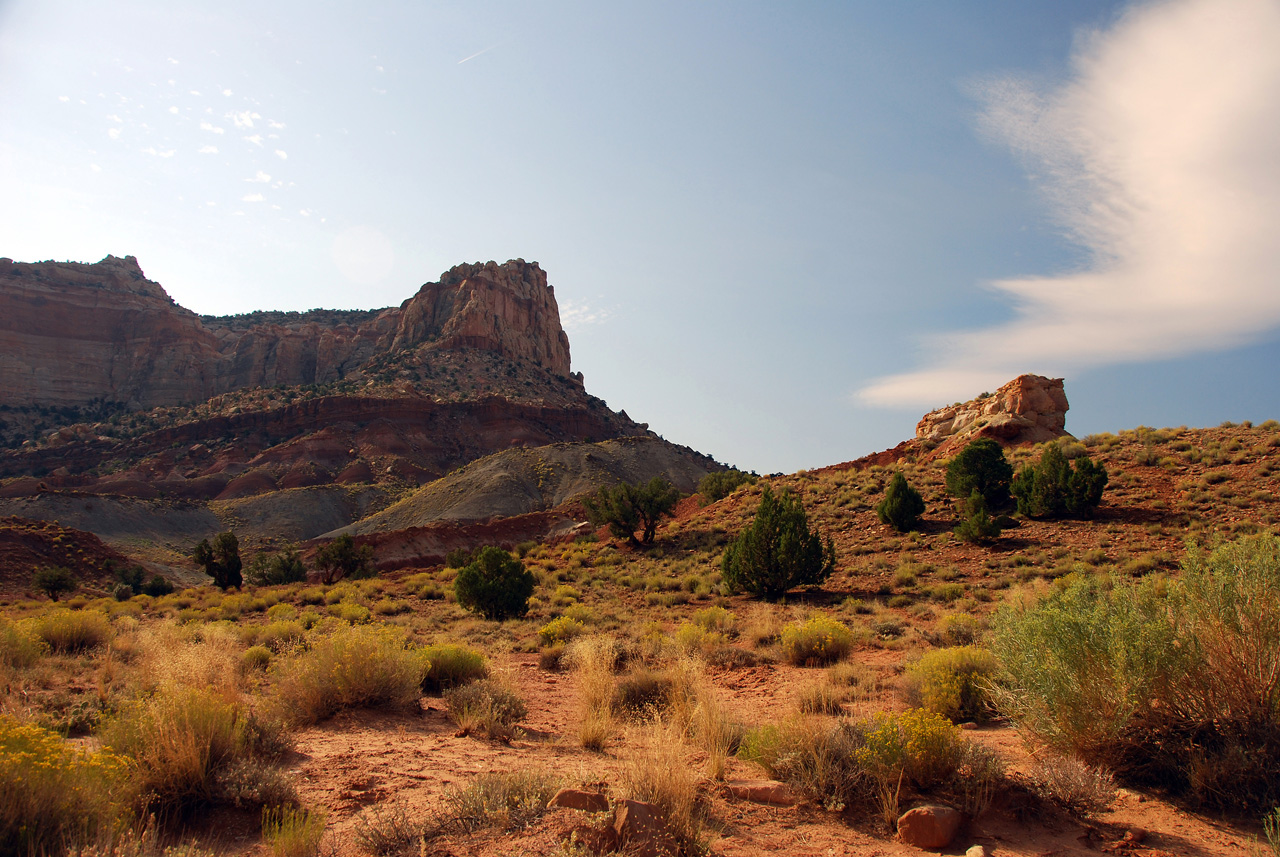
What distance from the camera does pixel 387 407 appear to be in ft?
277

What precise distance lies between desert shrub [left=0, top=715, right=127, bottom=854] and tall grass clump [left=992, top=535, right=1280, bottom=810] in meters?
7.27

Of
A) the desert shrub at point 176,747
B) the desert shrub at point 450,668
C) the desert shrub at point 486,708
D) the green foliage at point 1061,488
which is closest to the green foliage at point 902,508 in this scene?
the green foliage at point 1061,488

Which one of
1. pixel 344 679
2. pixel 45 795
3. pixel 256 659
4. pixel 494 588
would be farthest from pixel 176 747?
pixel 494 588

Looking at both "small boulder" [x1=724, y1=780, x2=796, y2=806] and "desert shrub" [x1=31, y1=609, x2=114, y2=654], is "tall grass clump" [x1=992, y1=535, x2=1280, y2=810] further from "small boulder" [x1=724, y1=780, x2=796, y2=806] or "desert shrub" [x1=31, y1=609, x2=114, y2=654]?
"desert shrub" [x1=31, y1=609, x2=114, y2=654]

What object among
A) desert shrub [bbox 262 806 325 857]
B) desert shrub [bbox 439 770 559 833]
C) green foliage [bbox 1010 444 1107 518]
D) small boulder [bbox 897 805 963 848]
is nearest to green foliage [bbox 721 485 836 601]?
green foliage [bbox 1010 444 1107 518]

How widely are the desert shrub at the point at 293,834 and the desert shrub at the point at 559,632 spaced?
9.43 meters

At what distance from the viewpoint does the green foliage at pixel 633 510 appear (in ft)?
113

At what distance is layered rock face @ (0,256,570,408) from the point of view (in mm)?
101188

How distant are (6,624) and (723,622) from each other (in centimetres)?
1385

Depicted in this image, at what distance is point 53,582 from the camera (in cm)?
3116

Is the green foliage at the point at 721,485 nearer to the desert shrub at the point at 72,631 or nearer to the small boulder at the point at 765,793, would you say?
the desert shrub at the point at 72,631

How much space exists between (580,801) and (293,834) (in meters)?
1.87

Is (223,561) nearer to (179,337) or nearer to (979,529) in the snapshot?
(979,529)

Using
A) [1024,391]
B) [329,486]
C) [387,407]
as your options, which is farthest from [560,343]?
[1024,391]
